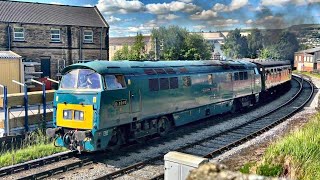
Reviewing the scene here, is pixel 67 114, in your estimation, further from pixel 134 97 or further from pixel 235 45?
pixel 235 45

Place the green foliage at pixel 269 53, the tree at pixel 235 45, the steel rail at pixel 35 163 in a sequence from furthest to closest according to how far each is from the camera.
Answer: the tree at pixel 235 45 → the green foliage at pixel 269 53 → the steel rail at pixel 35 163

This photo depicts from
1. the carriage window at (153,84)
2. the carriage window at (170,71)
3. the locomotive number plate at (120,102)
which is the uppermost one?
the carriage window at (170,71)

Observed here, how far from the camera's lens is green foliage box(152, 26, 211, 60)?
2147 inches

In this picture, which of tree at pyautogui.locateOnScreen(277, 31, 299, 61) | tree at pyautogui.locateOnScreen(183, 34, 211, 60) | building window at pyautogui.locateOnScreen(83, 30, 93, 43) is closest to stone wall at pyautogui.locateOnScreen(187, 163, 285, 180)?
building window at pyautogui.locateOnScreen(83, 30, 93, 43)

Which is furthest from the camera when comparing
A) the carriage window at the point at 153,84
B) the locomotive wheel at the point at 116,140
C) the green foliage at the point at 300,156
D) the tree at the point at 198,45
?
the tree at the point at 198,45

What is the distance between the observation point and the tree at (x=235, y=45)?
94200 mm

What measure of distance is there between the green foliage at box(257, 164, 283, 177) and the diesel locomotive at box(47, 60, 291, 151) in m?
5.11

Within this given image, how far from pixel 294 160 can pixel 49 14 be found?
2932 cm

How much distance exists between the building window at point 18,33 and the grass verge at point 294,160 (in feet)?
84.0

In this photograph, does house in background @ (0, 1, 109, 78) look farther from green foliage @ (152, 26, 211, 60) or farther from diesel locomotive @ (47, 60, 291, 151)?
green foliage @ (152, 26, 211, 60)

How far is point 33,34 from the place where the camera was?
31031mm

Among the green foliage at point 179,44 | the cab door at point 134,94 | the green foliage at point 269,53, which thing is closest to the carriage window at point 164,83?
the cab door at point 134,94

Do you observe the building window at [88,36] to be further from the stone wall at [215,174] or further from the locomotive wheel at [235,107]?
the stone wall at [215,174]

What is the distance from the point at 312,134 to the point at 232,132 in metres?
5.17
